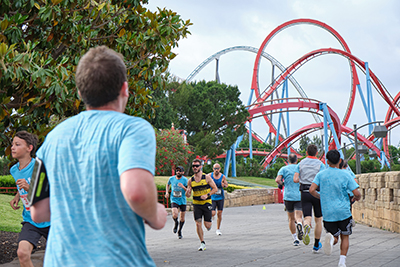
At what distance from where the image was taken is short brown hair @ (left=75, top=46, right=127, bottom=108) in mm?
1989

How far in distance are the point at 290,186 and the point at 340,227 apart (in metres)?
3.03

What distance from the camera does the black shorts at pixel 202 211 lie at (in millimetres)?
9986

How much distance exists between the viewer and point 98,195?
190cm

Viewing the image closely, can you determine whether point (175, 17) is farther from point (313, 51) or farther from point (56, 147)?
point (313, 51)

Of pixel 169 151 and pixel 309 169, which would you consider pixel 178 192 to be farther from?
pixel 169 151

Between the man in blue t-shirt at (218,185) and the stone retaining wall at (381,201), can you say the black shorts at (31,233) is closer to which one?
the man in blue t-shirt at (218,185)

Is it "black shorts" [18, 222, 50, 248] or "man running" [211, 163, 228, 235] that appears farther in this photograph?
"man running" [211, 163, 228, 235]

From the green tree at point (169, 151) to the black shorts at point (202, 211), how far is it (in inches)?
866

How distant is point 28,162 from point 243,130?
42.6 meters

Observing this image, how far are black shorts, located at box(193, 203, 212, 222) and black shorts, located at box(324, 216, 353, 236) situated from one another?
342 centimetres

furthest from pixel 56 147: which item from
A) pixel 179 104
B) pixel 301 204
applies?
pixel 179 104

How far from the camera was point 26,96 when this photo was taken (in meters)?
7.12

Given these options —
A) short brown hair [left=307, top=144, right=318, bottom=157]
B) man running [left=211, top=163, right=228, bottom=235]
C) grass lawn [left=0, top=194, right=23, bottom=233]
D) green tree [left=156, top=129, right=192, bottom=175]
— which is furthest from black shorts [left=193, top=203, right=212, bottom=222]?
green tree [left=156, top=129, right=192, bottom=175]

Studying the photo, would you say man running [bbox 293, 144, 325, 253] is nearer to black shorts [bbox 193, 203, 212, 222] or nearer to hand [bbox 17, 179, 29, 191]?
black shorts [bbox 193, 203, 212, 222]
